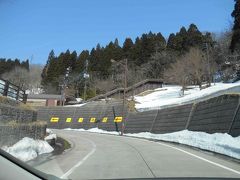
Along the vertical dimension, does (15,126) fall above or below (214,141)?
above

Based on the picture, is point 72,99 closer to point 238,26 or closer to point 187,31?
point 187,31

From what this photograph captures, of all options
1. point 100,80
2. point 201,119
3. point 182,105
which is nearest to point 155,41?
point 100,80

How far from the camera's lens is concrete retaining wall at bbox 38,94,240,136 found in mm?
26094

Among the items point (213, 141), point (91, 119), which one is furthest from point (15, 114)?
point (91, 119)

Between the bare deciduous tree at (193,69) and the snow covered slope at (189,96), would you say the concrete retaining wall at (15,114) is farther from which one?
the bare deciduous tree at (193,69)

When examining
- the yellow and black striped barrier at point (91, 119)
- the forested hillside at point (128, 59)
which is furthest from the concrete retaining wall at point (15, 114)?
the forested hillside at point (128, 59)

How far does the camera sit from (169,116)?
140ft

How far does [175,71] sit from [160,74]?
19902 millimetres

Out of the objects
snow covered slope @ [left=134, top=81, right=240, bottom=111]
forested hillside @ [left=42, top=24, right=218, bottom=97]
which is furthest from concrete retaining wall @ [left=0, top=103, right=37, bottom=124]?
forested hillside @ [left=42, top=24, right=218, bottom=97]

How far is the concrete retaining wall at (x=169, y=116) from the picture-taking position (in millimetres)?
26094

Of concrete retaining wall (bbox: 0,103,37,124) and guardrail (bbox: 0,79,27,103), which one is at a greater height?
guardrail (bbox: 0,79,27,103)

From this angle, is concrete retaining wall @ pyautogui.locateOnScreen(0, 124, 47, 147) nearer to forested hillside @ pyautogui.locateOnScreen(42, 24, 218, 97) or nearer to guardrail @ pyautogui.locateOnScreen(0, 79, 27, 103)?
guardrail @ pyautogui.locateOnScreen(0, 79, 27, 103)

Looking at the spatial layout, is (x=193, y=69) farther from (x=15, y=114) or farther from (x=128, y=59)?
(x=15, y=114)

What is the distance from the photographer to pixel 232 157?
1848 cm
